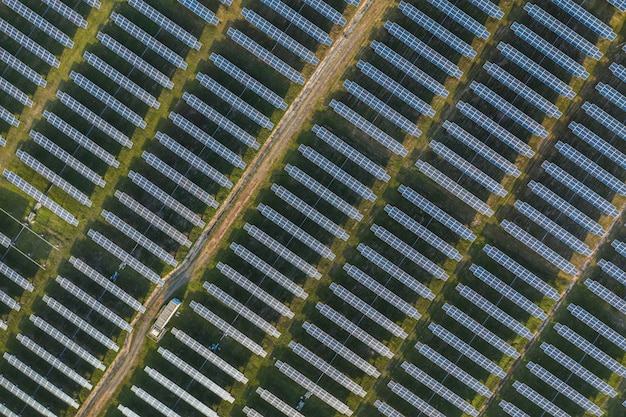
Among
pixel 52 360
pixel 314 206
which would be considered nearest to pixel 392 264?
pixel 314 206

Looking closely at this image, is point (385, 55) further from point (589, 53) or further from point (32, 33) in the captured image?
point (32, 33)

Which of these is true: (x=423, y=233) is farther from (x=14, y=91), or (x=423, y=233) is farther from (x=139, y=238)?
(x=14, y=91)

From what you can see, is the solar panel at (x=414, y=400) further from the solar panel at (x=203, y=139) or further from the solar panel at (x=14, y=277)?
the solar panel at (x=14, y=277)

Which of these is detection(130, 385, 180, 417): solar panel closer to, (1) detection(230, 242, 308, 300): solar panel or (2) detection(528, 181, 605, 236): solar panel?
(1) detection(230, 242, 308, 300): solar panel

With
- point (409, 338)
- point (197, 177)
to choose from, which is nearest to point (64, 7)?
point (197, 177)

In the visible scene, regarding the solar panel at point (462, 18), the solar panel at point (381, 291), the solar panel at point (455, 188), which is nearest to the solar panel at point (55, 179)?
the solar panel at point (381, 291)
